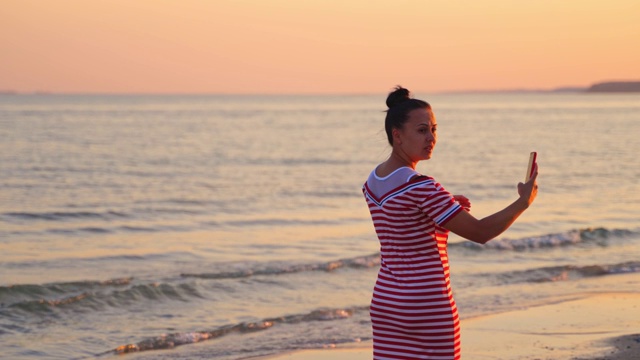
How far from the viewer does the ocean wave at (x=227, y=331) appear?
9516mm

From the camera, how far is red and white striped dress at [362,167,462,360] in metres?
3.87

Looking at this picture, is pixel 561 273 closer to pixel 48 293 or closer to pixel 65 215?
pixel 48 293

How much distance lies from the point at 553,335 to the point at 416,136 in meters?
5.56

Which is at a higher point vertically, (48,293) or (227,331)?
(48,293)

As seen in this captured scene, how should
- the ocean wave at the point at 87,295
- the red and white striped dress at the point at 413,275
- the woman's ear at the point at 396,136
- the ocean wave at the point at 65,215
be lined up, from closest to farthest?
the red and white striped dress at the point at 413,275 < the woman's ear at the point at 396,136 < the ocean wave at the point at 87,295 < the ocean wave at the point at 65,215

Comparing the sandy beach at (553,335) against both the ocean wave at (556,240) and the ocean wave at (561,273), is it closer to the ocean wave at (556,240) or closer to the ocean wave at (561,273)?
the ocean wave at (561,273)

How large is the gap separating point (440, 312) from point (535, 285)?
9.06m

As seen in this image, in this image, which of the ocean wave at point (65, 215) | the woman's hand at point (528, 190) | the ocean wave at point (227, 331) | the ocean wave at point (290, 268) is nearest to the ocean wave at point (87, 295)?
the ocean wave at point (290, 268)

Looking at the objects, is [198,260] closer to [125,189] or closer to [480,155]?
[125,189]

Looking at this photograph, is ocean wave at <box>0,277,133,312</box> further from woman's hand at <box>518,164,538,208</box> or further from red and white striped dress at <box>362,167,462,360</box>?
woman's hand at <box>518,164,538,208</box>

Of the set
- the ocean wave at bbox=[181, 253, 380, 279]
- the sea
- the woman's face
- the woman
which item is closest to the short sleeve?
the woman

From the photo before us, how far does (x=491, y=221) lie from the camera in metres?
3.74

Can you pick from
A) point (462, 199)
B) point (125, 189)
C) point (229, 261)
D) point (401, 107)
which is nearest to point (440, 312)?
point (462, 199)

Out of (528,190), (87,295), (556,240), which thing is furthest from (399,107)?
(556,240)
